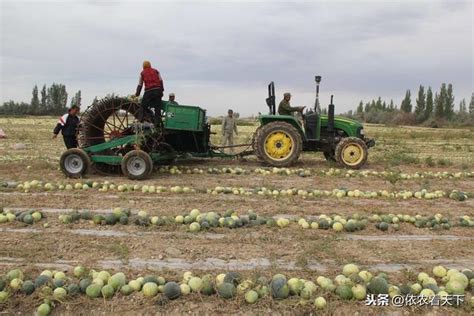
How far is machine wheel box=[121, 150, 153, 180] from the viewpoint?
9648 millimetres

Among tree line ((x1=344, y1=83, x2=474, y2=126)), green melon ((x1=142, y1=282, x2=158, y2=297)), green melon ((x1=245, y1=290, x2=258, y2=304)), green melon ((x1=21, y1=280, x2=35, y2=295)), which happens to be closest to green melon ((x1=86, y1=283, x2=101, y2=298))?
green melon ((x1=142, y1=282, x2=158, y2=297))

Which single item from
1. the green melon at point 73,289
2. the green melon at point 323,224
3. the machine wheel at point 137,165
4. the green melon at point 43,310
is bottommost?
the green melon at point 43,310

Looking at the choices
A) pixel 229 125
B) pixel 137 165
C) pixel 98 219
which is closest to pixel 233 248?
pixel 98 219

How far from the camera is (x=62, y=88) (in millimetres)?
84250

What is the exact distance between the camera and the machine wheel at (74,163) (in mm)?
9789

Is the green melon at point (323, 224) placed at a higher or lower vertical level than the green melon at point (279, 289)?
higher

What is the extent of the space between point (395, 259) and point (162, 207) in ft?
12.1

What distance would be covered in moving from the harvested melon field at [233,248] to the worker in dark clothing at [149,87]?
1757 millimetres

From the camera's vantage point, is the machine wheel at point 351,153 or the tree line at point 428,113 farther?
the tree line at point 428,113

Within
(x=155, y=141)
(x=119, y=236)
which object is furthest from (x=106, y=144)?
(x=119, y=236)

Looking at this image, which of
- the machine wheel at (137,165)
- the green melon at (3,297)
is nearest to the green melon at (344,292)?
the green melon at (3,297)

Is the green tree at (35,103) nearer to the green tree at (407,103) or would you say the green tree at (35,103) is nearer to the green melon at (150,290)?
the green tree at (407,103)

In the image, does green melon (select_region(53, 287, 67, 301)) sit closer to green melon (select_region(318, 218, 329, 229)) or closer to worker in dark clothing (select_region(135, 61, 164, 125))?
green melon (select_region(318, 218, 329, 229))

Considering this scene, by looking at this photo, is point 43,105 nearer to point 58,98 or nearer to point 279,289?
point 58,98
